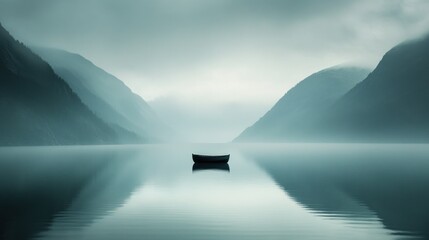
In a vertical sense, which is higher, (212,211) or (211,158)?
(211,158)

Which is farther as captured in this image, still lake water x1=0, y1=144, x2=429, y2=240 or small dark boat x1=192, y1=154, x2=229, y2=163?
small dark boat x1=192, y1=154, x2=229, y2=163

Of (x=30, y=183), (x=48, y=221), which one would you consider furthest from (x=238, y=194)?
(x=30, y=183)

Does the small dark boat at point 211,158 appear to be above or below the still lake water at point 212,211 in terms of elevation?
above

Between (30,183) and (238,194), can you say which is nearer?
(238,194)

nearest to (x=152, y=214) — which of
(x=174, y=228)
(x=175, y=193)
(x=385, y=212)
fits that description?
(x=174, y=228)

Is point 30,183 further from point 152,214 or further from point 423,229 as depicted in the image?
point 423,229

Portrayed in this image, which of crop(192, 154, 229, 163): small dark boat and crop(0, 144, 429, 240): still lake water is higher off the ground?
A: crop(192, 154, 229, 163): small dark boat

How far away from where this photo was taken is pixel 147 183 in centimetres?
5625

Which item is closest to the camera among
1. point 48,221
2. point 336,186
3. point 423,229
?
→ point 423,229

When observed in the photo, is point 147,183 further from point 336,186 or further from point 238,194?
point 336,186

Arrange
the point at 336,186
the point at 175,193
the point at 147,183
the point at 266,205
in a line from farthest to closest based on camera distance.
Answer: the point at 147,183
the point at 336,186
the point at 175,193
the point at 266,205

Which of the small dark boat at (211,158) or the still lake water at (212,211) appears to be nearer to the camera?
the still lake water at (212,211)

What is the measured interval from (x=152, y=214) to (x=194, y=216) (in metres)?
3.24

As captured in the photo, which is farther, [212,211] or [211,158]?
[211,158]
